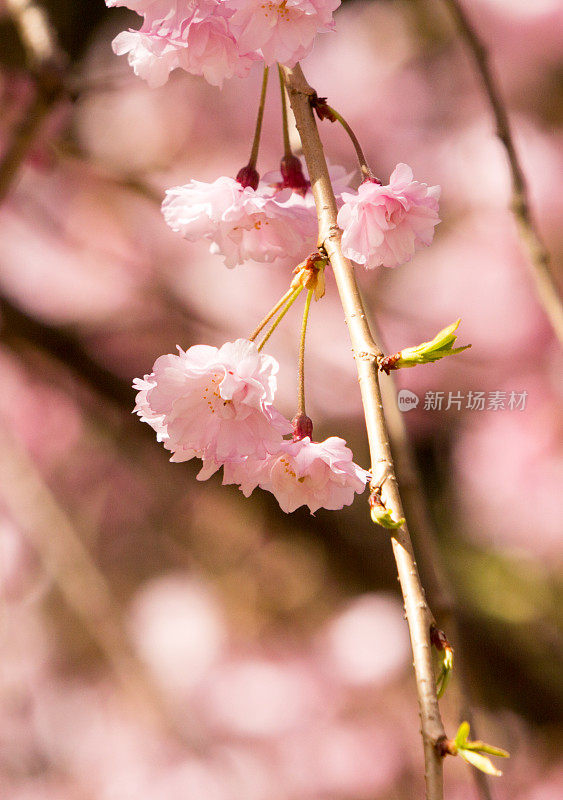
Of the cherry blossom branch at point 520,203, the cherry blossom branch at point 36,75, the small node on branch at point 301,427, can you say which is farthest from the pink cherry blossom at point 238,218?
the cherry blossom branch at point 36,75

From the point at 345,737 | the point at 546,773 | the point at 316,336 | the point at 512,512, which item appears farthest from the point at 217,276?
the point at 546,773

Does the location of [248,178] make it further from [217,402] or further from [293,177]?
[217,402]

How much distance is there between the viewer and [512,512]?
Answer: 1866 mm

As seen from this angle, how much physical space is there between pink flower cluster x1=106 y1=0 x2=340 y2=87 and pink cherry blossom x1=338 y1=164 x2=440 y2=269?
0.28 ft

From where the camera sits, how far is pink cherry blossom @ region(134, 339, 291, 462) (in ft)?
1.30

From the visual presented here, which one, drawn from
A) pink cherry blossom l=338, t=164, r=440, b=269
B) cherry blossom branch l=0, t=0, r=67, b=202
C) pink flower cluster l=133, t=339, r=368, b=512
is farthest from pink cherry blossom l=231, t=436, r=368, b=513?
cherry blossom branch l=0, t=0, r=67, b=202

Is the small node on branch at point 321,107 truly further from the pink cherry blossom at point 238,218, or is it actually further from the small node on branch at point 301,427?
the small node on branch at point 301,427

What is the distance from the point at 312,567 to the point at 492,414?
62 cm

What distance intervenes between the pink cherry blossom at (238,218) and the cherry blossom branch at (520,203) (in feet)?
1.07

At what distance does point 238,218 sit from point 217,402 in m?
0.13

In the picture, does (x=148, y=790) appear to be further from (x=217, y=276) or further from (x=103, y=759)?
(x=217, y=276)

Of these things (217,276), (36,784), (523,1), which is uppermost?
(523,1)

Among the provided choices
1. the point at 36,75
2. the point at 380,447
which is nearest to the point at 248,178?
the point at 380,447

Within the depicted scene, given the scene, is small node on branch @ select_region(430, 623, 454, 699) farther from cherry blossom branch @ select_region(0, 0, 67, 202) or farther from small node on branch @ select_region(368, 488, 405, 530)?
cherry blossom branch @ select_region(0, 0, 67, 202)
